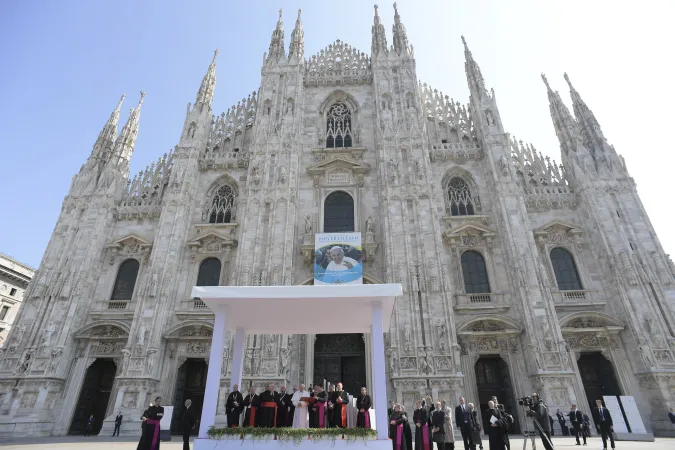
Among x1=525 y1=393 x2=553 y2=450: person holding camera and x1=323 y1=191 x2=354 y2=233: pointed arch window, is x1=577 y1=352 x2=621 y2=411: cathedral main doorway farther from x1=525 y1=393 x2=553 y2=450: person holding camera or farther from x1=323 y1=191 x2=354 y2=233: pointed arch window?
x1=323 y1=191 x2=354 y2=233: pointed arch window

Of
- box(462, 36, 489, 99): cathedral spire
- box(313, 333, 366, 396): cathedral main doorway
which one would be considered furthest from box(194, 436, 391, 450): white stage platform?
box(462, 36, 489, 99): cathedral spire

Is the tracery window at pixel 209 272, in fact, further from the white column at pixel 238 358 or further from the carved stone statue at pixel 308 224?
the white column at pixel 238 358

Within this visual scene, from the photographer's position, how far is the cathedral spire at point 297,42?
2738 centimetres

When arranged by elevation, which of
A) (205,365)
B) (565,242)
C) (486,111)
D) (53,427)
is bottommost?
(53,427)

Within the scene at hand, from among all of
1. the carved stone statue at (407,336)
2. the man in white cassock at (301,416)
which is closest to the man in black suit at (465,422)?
the man in white cassock at (301,416)

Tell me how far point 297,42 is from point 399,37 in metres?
7.34

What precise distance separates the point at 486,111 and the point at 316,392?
20113mm

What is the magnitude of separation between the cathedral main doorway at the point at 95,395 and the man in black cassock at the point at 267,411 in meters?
14.0

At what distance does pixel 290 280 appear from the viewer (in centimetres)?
1908

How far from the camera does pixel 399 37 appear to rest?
2733 cm

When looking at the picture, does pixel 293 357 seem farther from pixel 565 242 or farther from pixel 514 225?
pixel 565 242

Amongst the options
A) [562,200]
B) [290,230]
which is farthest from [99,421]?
[562,200]

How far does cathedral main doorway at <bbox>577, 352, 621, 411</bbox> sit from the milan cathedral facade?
86 millimetres

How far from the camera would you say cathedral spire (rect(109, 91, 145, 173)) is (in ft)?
79.5
